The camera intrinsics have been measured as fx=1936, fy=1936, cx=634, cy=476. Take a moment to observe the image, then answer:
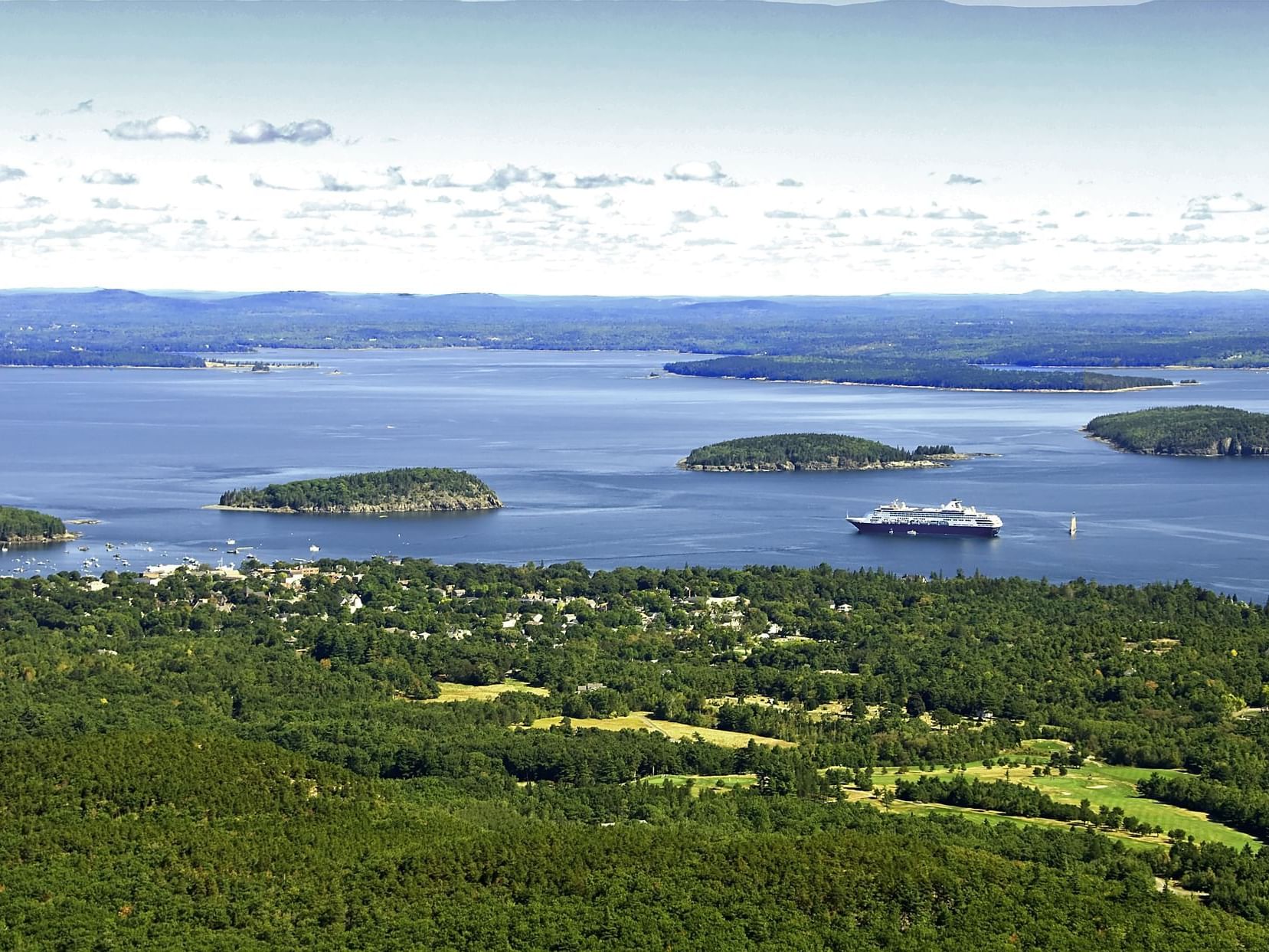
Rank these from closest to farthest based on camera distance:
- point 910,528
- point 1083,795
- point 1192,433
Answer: point 1083,795, point 910,528, point 1192,433

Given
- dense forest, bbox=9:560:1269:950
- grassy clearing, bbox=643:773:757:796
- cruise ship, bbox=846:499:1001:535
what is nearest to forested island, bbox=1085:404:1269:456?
cruise ship, bbox=846:499:1001:535

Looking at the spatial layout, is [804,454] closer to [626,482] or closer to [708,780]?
[626,482]

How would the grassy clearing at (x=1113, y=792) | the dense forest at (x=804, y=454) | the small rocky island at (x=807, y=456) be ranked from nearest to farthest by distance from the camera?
the grassy clearing at (x=1113, y=792) → the small rocky island at (x=807, y=456) → the dense forest at (x=804, y=454)

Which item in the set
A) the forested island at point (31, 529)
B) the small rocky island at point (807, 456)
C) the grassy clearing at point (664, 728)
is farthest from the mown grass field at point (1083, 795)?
the small rocky island at point (807, 456)

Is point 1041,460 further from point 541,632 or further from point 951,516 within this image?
point 541,632

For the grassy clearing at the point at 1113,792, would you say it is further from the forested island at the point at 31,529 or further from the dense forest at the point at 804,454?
the dense forest at the point at 804,454

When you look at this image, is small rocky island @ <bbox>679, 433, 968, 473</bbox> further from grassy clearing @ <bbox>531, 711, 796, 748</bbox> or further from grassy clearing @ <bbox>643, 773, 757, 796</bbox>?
grassy clearing @ <bbox>643, 773, 757, 796</bbox>

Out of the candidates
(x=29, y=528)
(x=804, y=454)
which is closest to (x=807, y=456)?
(x=804, y=454)
